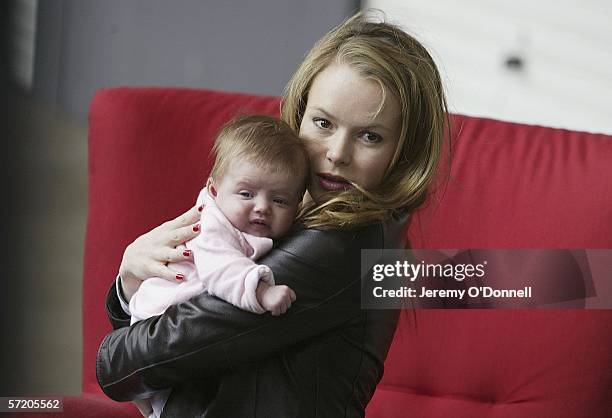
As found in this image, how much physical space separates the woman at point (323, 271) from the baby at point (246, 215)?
0.02 metres

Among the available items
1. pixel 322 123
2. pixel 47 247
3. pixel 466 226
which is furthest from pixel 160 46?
pixel 322 123

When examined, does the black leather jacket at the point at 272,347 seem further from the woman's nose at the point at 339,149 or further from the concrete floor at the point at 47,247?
the concrete floor at the point at 47,247

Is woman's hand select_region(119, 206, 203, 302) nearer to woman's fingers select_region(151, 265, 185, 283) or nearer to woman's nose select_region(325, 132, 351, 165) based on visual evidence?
woman's fingers select_region(151, 265, 185, 283)

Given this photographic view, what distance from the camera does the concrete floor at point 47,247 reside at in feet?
8.01

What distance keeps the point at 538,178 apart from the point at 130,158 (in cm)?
78

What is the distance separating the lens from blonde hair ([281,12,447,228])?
Answer: 4.18 ft

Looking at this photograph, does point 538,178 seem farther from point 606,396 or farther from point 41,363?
point 41,363

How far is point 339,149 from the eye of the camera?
1.27 m

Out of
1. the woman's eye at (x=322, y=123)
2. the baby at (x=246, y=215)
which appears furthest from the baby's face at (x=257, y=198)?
the woman's eye at (x=322, y=123)

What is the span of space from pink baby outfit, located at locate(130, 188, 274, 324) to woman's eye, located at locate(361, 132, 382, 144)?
0.20m

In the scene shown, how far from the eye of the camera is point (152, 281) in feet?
4.28

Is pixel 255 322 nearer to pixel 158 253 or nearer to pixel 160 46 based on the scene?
pixel 158 253

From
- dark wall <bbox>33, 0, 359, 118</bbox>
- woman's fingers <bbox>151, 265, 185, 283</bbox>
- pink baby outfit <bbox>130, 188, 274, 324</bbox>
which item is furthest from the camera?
dark wall <bbox>33, 0, 359, 118</bbox>

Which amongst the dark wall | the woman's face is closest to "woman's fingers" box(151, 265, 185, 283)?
the woman's face
